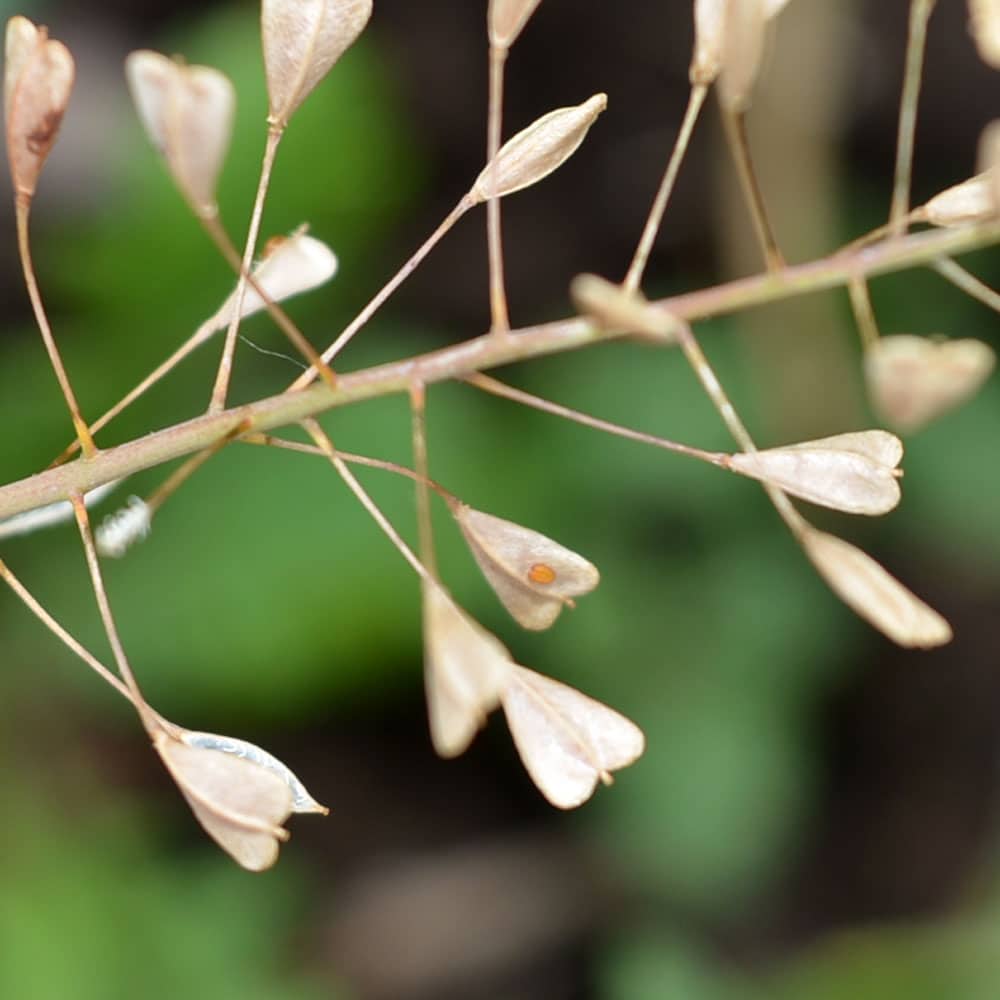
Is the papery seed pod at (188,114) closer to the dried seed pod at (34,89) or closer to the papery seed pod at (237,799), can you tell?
the dried seed pod at (34,89)

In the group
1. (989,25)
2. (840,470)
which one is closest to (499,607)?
(840,470)

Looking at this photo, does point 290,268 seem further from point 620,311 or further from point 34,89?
point 620,311

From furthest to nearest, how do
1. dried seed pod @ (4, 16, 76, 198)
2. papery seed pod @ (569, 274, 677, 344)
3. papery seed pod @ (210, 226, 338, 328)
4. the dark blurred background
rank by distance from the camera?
the dark blurred background
papery seed pod @ (210, 226, 338, 328)
dried seed pod @ (4, 16, 76, 198)
papery seed pod @ (569, 274, 677, 344)

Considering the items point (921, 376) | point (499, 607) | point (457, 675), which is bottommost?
point (499, 607)

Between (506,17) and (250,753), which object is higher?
(506,17)

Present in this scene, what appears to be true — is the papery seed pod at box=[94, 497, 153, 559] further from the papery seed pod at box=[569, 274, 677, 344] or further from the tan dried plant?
the papery seed pod at box=[569, 274, 677, 344]

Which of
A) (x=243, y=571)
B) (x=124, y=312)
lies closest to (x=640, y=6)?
(x=124, y=312)

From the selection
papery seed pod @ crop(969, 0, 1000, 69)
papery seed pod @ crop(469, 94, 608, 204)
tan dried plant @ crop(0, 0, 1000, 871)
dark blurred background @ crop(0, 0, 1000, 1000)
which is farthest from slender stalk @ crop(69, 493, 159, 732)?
dark blurred background @ crop(0, 0, 1000, 1000)
